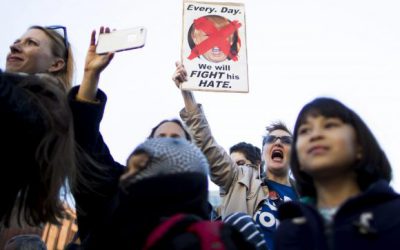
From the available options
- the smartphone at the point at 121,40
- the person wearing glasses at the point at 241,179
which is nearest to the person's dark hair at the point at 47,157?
the smartphone at the point at 121,40

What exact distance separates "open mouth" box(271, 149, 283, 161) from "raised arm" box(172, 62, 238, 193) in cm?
39

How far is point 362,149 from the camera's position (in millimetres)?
1992

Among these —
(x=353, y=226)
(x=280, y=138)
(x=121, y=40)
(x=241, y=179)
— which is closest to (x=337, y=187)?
(x=353, y=226)

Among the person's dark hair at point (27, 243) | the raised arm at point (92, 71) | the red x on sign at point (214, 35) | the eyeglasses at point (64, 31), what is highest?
the red x on sign at point (214, 35)

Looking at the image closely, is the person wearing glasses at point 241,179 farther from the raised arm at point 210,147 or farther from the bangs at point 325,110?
the bangs at point 325,110

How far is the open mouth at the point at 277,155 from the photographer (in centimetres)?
358

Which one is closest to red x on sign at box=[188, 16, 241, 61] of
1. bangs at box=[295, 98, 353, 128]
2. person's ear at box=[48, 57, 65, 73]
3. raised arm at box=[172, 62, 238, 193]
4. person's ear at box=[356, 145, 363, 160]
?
raised arm at box=[172, 62, 238, 193]

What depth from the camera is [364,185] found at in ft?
6.52

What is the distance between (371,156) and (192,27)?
2.36 meters

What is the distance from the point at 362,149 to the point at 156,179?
0.90 m

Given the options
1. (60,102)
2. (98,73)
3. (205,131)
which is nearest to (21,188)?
(60,102)

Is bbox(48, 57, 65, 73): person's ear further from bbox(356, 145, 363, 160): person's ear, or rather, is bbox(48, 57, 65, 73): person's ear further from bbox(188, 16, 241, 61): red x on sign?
bbox(356, 145, 363, 160): person's ear

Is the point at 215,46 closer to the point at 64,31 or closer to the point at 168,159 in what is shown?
the point at 64,31

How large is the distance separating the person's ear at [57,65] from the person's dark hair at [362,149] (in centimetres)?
130
